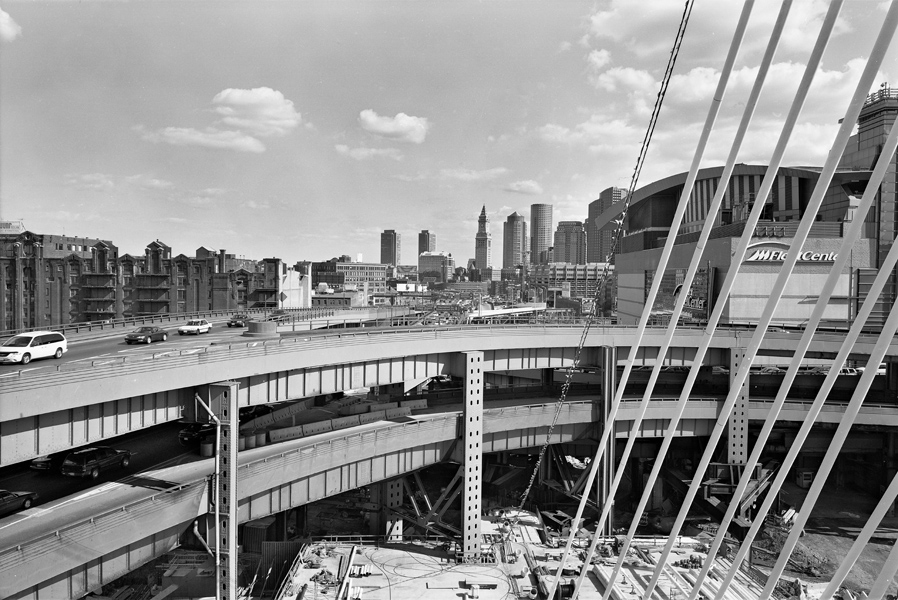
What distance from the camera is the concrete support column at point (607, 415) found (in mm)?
25125

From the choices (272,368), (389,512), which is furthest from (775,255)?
(272,368)

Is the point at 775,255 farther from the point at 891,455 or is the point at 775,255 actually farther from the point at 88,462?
the point at 88,462

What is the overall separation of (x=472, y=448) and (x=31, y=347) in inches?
647

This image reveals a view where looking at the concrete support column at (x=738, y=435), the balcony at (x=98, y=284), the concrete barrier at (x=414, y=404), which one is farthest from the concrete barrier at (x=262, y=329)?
the balcony at (x=98, y=284)

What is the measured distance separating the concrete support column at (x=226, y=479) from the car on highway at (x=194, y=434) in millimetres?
4967

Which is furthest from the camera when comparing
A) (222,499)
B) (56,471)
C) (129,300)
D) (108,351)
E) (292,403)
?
(129,300)

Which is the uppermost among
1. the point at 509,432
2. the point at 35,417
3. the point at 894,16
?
the point at 894,16

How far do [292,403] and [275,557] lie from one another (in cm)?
757

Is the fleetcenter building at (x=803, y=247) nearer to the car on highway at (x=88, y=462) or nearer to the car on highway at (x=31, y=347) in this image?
the car on highway at (x=88, y=462)

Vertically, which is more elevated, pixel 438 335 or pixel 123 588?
pixel 438 335

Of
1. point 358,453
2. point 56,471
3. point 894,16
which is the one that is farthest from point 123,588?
point 894,16

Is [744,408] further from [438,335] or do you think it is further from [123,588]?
[123,588]

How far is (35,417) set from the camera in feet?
44.8

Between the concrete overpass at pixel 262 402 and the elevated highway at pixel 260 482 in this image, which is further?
the concrete overpass at pixel 262 402
